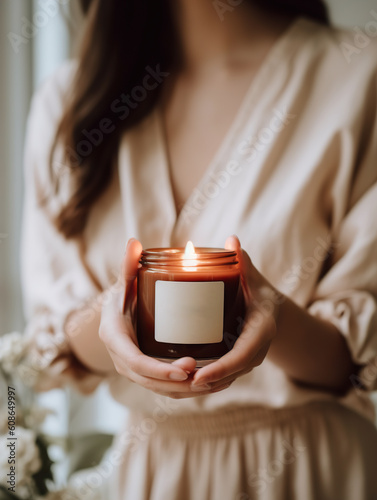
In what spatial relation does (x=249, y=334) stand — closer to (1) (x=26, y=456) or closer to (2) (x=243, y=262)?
(2) (x=243, y=262)

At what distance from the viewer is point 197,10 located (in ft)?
2.32

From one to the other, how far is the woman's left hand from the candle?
0.8 inches

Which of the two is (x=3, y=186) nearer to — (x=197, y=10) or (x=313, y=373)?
(x=197, y=10)

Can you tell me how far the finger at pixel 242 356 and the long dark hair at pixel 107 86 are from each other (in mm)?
388

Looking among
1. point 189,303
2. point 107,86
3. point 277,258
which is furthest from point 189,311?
point 107,86

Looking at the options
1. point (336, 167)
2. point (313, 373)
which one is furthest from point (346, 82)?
point (313, 373)

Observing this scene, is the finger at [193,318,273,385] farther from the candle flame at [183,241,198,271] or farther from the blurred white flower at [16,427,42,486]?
the blurred white flower at [16,427,42,486]

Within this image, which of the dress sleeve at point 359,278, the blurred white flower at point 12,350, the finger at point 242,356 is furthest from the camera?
the blurred white flower at point 12,350

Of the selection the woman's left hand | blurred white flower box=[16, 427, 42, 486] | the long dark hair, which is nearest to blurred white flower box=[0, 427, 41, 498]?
blurred white flower box=[16, 427, 42, 486]

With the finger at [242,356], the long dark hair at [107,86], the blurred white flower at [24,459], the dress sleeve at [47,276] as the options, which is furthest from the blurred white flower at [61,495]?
the finger at [242,356]

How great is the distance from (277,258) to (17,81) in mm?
581

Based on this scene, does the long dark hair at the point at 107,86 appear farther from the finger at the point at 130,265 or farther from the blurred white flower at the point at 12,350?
the finger at the point at 130,265

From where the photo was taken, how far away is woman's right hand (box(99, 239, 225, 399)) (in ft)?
1.26

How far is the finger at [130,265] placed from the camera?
0.45 meters
